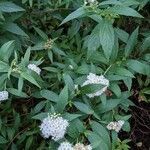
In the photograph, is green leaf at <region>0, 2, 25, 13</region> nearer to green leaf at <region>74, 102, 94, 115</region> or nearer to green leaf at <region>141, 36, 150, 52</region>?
green leaf at <region>74, 102, 94, 115</region>

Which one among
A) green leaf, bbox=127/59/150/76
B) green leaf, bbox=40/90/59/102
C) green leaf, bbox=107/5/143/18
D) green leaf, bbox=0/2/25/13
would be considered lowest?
green leaf, bbox=40/90/59/102

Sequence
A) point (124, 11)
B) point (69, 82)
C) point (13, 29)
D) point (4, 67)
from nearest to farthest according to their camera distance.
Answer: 1. point (4, 67)
2. point (124, 11)
3. point (69, 82)
4. point (13, 29)

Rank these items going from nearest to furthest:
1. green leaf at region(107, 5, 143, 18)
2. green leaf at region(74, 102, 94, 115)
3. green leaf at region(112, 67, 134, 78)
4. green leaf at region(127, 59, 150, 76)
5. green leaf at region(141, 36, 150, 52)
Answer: green leaf at region(107, 5, 143, 18) < green leaf at region(74, 102, 94, 115) < green leaf at region(112, 67, 134, 78) < green leaf at region(127, 59, 150, 76) < green leaf at region(141, 36, 150, 52)

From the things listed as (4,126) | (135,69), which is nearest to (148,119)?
(135,69)

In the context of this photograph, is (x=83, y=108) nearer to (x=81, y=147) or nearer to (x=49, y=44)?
(x=81, y=147)

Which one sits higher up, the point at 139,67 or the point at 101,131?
the point at 139,67

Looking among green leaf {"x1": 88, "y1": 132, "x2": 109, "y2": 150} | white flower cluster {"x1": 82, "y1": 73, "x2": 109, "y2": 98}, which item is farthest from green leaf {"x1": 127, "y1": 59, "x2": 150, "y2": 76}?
green leaf {"x1": 88, "y1": 132, "x2": 109, "y2": 150}

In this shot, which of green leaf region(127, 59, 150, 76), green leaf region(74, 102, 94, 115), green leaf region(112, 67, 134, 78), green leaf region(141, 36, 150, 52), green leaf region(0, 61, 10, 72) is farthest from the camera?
green leaf region(141, 36, 150, 52)

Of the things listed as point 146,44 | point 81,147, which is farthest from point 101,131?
point 146,44
